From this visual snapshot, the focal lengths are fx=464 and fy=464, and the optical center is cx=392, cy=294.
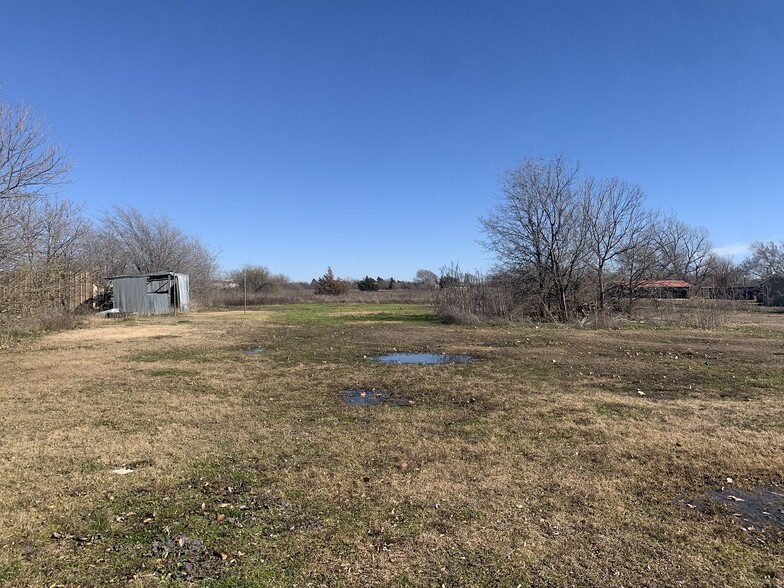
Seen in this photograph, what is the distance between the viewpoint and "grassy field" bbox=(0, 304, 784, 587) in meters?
2.85

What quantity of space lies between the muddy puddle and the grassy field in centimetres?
2

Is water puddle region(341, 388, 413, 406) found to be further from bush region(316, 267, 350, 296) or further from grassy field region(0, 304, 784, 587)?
bush region(316, 267, 350, 296)

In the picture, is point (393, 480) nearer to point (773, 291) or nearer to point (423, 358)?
point (423, 358)

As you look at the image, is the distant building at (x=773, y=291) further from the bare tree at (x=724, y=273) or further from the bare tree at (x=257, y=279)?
the bare tree at (x=257, y=279)

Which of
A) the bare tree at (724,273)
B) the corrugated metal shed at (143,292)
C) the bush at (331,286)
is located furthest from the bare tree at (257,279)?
the bare tree at (724,273)

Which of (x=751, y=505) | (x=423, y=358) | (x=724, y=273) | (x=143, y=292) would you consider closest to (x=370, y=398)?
(x=423, y=358)

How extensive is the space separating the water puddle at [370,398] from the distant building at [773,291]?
50.6 meters

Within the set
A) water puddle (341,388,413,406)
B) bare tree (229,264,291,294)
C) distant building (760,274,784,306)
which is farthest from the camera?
bare tree (229,264,291,294)

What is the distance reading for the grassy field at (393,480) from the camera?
2.85 m

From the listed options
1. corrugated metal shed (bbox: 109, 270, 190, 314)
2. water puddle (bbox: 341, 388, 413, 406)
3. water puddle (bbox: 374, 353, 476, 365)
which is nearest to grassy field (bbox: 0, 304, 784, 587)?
water puddle (bbox: 341, 388, 413, 406)

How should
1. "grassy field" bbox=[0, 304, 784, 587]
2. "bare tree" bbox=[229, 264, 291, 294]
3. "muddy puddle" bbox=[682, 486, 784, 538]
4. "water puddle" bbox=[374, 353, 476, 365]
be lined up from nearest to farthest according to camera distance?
"grassy field" bbox=[0, 304, 784, 587] < "muddy puddle" bbox=[682, 486, 784, 538] < "water puddle" bbox=[374, 353, 476, 365] < "bare tree" bbox=[229, 264, 291, 294]

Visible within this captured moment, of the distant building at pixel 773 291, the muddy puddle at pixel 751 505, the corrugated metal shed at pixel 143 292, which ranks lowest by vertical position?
the muddy puddle at pixel 751 505

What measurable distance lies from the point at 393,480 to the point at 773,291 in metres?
58.1

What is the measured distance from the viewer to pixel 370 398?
298 inches
